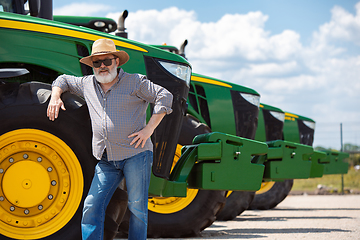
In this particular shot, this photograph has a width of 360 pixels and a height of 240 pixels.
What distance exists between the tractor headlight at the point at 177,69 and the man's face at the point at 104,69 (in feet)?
4.89

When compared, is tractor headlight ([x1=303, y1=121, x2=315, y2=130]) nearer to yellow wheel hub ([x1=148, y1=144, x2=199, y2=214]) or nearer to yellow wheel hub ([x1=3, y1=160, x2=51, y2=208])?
yellow wheel hub ([x1=148, y1=144, x2=199, y2=214])

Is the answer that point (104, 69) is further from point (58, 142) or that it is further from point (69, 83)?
point (58, 142)

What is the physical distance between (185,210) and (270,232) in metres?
1.52

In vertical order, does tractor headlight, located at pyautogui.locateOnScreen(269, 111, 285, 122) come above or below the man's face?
above

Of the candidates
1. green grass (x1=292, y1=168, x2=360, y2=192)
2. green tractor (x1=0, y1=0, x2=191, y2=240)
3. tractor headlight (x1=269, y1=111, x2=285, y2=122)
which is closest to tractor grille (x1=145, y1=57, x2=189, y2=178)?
green tractor (x1=0, y1=0, x2=191, y2=240)

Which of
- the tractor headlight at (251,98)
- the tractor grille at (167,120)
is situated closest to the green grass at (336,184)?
the tractor headlight at (251,98)

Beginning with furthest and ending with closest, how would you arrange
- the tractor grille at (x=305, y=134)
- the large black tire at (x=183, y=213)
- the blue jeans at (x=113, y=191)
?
the tractor grille at (x=305, y=134), the large black tire at (x=183, y=213), the blue jeans at (x=113, y=191)

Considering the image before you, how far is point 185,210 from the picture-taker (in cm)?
607

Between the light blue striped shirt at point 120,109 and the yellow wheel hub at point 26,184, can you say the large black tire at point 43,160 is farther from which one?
the light blue striped shirt at point 120,109

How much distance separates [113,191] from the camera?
3.86 metres

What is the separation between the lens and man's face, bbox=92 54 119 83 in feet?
12.6

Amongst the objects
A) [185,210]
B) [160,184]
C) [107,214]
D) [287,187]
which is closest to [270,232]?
[185,210]

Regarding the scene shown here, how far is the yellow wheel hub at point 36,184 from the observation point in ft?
13.1

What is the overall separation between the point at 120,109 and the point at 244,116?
4853 millimetres
